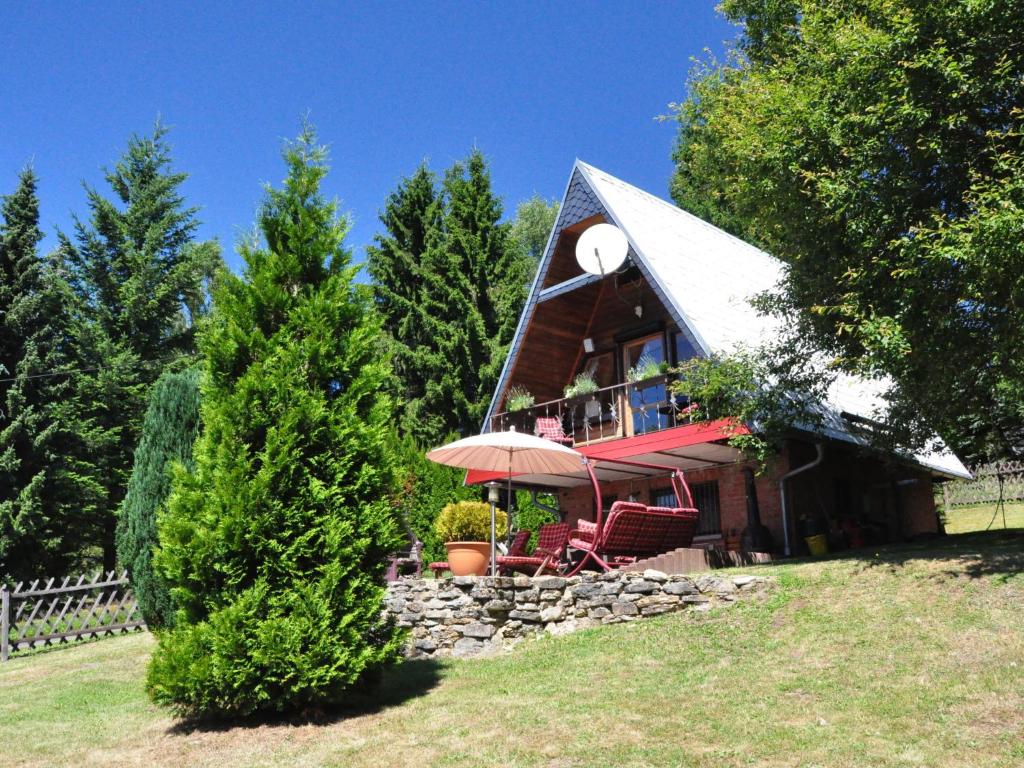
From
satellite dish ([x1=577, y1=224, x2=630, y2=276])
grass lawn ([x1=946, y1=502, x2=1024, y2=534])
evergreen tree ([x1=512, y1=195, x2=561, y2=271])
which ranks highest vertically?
evergreen tree ([x1=512, y1=195, x2=561, y2=271])

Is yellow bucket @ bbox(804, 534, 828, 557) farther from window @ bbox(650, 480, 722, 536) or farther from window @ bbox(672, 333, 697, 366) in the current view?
window @ bbox(672, 333, 697, 366)

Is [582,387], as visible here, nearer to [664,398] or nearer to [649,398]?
[649,398]

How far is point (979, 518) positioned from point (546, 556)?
15.8 m

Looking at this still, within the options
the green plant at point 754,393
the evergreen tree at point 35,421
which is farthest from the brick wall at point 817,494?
the evergreen tree at point 35,421

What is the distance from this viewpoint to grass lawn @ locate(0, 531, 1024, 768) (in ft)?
19.2

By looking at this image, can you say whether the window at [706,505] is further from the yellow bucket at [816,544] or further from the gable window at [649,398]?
the yellow bucket at [816,544]

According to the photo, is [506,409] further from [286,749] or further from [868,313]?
[286,749]

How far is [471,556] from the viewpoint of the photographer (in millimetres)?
13156

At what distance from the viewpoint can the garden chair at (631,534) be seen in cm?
1131

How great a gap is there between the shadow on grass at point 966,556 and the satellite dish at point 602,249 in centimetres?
623

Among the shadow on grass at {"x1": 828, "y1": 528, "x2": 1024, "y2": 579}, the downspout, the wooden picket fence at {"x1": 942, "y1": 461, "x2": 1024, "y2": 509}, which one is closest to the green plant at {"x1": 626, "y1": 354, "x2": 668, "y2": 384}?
the downspout

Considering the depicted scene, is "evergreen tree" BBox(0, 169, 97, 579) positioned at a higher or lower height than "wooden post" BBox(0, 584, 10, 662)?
Result: higher

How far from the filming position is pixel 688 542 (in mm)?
12156

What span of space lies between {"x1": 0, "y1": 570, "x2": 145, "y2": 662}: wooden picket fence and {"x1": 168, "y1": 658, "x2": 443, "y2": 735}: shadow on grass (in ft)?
24.0
